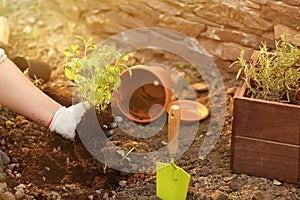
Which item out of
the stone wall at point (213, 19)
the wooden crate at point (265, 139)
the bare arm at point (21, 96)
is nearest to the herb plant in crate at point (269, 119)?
the wooden crate at point (265, 139)

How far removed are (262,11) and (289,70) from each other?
51 centimetres

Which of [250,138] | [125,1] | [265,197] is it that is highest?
[125,1]

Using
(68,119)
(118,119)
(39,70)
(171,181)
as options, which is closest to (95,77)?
(68,119)

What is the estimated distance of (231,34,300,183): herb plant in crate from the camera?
2.22m

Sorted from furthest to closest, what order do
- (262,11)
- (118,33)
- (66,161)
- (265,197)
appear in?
(118,33) < (262,11) < (66,161) < (265,197)

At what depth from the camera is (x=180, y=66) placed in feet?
10.2

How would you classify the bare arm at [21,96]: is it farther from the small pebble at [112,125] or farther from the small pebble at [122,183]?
the small pebble at [122,183]

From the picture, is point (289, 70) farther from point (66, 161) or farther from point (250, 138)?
point (66, 161)

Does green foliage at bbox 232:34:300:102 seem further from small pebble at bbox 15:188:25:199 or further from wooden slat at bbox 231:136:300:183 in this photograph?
small pebble at bbox 15:188:25:199

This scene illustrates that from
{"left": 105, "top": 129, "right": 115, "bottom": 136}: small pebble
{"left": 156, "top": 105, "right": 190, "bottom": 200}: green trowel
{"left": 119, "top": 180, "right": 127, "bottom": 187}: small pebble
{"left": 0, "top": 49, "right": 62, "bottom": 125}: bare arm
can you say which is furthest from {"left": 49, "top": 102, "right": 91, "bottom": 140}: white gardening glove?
{"left": 156, "top": 105, "right": 190, "bottom": 200}: green trowel

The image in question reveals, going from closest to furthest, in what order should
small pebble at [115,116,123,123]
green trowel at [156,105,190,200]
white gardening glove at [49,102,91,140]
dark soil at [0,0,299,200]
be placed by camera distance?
1. green trowel at [156,105,190,200]
2. dark soil at [0,0,299,200]
3. white gardening glove at [49,102,91,140]
4. small pebble at [115,116,123,123]

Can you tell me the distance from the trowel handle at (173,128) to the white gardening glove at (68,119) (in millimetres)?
332

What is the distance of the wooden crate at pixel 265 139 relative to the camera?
7.26 feet

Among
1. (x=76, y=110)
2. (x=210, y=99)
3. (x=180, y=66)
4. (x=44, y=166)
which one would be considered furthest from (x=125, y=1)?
(x=44, y=166)
